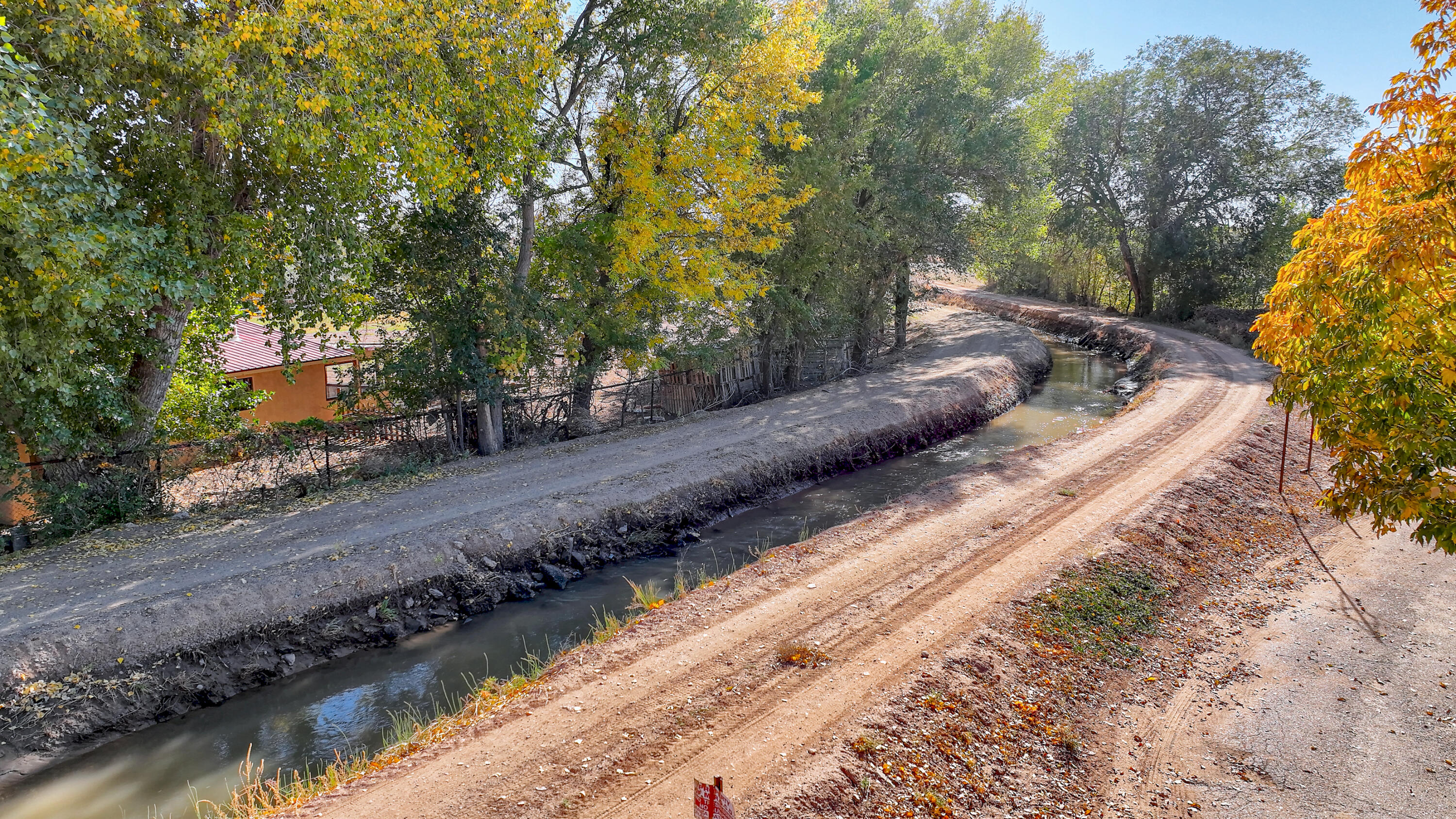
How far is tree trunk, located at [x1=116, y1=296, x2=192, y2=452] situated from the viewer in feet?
38.5

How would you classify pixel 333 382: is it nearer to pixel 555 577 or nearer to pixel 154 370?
pixel 154 370

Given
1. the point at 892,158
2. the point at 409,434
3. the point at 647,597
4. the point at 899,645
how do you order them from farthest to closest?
the point at 892,158
the point at 409,434
the point at 647,597
the point at 899,645

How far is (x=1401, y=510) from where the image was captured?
16.0 feet

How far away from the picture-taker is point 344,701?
8.55 meters

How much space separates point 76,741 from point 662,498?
8.47 metres

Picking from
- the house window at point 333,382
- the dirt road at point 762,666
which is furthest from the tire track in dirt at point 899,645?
the house window at point 333,382

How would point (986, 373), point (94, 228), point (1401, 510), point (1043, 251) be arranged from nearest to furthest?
point (1401, 510), point (94, 228), point (986, 373), point (1043, 251)

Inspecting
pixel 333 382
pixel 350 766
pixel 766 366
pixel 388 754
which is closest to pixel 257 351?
pixel 333 382

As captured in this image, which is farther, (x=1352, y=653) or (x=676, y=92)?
(x=676, y=92)

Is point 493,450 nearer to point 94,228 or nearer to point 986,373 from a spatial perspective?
point 94,228

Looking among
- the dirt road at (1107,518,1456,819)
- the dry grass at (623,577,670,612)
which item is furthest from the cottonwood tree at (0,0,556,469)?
the dirt road at (1107,518,1456,819)

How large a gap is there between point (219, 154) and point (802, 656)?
1169 centimetres

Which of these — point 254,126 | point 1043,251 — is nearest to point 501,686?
point 254,126

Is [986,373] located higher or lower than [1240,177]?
lower
